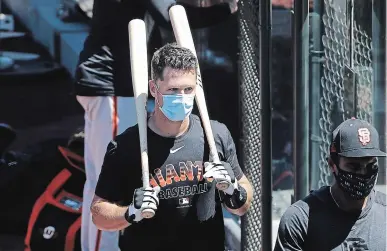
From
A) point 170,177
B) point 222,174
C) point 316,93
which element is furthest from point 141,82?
point 316,93

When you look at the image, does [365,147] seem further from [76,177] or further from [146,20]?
[76,177]

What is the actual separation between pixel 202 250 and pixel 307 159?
1141 mm

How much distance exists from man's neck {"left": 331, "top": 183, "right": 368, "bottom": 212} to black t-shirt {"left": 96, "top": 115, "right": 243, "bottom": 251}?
47 centimetres

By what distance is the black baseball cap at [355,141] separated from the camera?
9.87ft

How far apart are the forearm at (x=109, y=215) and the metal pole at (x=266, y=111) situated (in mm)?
1082

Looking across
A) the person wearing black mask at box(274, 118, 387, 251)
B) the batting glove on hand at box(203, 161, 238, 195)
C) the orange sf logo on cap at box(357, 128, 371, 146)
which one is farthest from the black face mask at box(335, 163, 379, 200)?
the batting glove on hand at box(203, 161, 238, 195)

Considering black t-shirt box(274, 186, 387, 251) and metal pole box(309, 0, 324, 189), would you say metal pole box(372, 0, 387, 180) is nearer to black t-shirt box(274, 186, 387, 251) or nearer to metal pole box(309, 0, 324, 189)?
metal pole box(309, 0, 324, 189)

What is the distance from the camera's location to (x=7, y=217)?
4980mm

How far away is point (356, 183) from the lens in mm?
2992

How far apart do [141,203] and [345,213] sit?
669 mm

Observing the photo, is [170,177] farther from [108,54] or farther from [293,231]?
[108,54]

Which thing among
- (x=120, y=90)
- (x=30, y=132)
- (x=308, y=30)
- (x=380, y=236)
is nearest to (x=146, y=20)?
(x=120, y=90)

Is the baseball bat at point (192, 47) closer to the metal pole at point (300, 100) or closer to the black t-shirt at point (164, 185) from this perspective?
the black t-shirt at point (164, 185)

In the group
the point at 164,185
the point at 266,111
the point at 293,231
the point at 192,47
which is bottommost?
the point at 293,231
